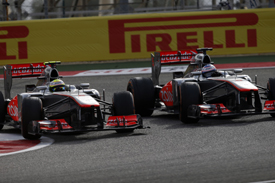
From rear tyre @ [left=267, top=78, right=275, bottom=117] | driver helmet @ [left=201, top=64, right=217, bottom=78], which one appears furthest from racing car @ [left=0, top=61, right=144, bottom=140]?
rear tyre @ [left=267, top=78, right=275, bottom=117]

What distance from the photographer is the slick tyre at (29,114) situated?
1027 centimetres

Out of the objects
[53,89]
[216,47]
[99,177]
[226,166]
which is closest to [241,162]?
[226,166]

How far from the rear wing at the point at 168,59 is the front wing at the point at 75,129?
350 centimetres

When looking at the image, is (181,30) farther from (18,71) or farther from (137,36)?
(18,71)

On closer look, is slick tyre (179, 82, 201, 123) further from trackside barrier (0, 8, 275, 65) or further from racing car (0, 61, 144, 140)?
trackside barrier (0, 8, 275, 65)

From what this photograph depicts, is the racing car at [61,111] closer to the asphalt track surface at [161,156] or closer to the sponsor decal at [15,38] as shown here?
the asphalt track surface at [161,156]

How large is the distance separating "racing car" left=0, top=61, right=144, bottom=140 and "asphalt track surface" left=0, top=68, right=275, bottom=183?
24 cm

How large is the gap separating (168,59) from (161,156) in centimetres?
629

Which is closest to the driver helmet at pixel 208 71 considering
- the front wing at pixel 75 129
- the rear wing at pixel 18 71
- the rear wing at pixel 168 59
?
the rear wing at pixel 168 59

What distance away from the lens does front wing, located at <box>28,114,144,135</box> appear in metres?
10.1

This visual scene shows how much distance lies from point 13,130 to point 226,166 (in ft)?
19.2

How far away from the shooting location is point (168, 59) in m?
14.4

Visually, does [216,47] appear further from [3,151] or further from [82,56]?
[3,151]

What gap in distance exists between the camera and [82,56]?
23.8m
